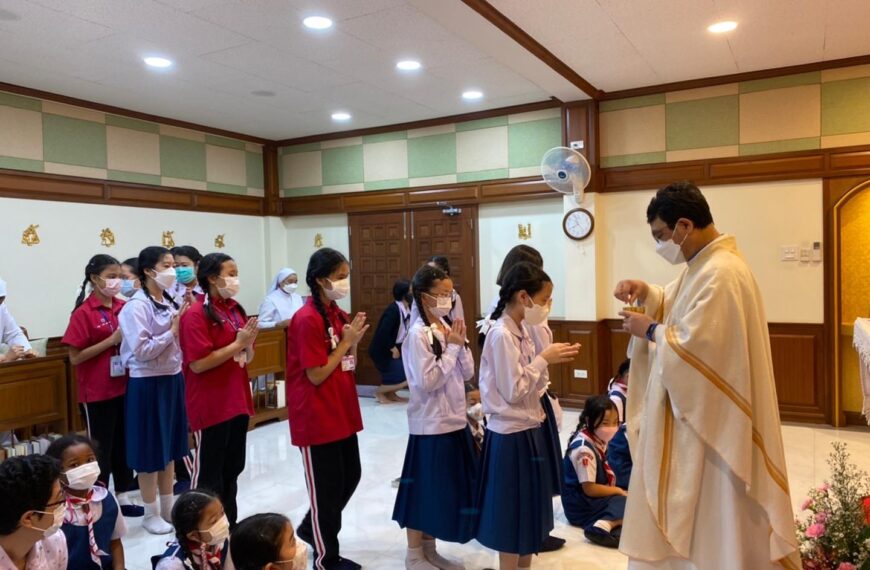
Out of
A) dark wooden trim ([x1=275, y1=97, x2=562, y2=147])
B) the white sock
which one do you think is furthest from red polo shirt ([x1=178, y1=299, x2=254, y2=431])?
dark wooden trim ([x1=275, y1=97, x2=562, y2=147])

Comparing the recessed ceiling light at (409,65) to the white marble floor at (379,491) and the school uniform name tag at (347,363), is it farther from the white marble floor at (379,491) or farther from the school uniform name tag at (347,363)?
the white marble floor at (379,491)

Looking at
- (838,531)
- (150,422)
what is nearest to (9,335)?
(150,422)

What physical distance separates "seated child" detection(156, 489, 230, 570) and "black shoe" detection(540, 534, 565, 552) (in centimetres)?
174

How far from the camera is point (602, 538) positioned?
10.6 feet

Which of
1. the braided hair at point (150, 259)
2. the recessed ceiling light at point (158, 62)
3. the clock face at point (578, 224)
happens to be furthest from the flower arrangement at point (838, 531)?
the recessed ceiling light at point (158, 62)

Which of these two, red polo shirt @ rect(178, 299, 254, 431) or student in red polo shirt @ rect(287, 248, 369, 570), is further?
red polo shirt @ rect(178, 299, 254, 431)

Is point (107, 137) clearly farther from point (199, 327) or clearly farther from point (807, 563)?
point (807, 563)

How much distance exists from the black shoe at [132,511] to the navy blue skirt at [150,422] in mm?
478

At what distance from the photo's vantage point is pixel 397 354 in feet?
16.2

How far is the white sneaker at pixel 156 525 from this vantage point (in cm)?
345

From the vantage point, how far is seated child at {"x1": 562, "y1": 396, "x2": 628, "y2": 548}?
328cm

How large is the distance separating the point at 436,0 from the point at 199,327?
2288 millimetres

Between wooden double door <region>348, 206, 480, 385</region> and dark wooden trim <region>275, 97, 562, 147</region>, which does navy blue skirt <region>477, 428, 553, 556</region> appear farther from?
dark wooden trim <region>275, 97, 562, 147</region>

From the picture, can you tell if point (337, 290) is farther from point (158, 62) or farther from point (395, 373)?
point (158, 62)
